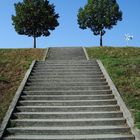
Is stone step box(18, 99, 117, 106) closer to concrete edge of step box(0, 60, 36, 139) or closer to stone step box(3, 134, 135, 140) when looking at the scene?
concrete edge of step box(0, 60, 36, 139)

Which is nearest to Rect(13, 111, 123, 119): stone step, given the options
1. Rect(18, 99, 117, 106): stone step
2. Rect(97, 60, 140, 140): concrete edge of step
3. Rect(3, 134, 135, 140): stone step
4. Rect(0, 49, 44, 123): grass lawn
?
Rect(97, 60, 140, 140): concrete edge of step

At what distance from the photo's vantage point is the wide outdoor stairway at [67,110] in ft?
42.7

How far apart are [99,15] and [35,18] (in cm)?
812

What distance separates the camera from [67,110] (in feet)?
48.6

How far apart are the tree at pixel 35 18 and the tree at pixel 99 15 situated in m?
4.16

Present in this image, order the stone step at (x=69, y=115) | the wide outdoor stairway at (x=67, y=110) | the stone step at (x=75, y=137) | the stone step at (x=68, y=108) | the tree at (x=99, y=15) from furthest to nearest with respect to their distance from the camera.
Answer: the tree at (x=99, y=15) → the stone step at (x=68, y=108) → the stone step at (x=69, y=115) → the wide outdoor stairway at (x=67, y=110) → the stone step at (x=75, y=137)

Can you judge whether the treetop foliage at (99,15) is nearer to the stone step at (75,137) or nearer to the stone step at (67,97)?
the stone step at (67,97)

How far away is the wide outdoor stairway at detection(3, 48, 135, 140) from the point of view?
42.7 feet

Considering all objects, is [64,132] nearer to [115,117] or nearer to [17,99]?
[115,117]

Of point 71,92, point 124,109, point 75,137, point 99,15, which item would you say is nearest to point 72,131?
point 75,137

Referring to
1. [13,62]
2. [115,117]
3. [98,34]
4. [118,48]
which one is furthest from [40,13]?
[115,117]

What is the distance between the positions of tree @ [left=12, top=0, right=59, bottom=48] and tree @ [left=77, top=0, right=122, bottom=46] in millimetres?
4155

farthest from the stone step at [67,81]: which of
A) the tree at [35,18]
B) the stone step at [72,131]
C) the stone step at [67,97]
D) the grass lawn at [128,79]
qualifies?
the tree at [35,18]

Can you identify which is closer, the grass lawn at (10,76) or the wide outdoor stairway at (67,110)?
the wide outdoor stairway at (67,110)
